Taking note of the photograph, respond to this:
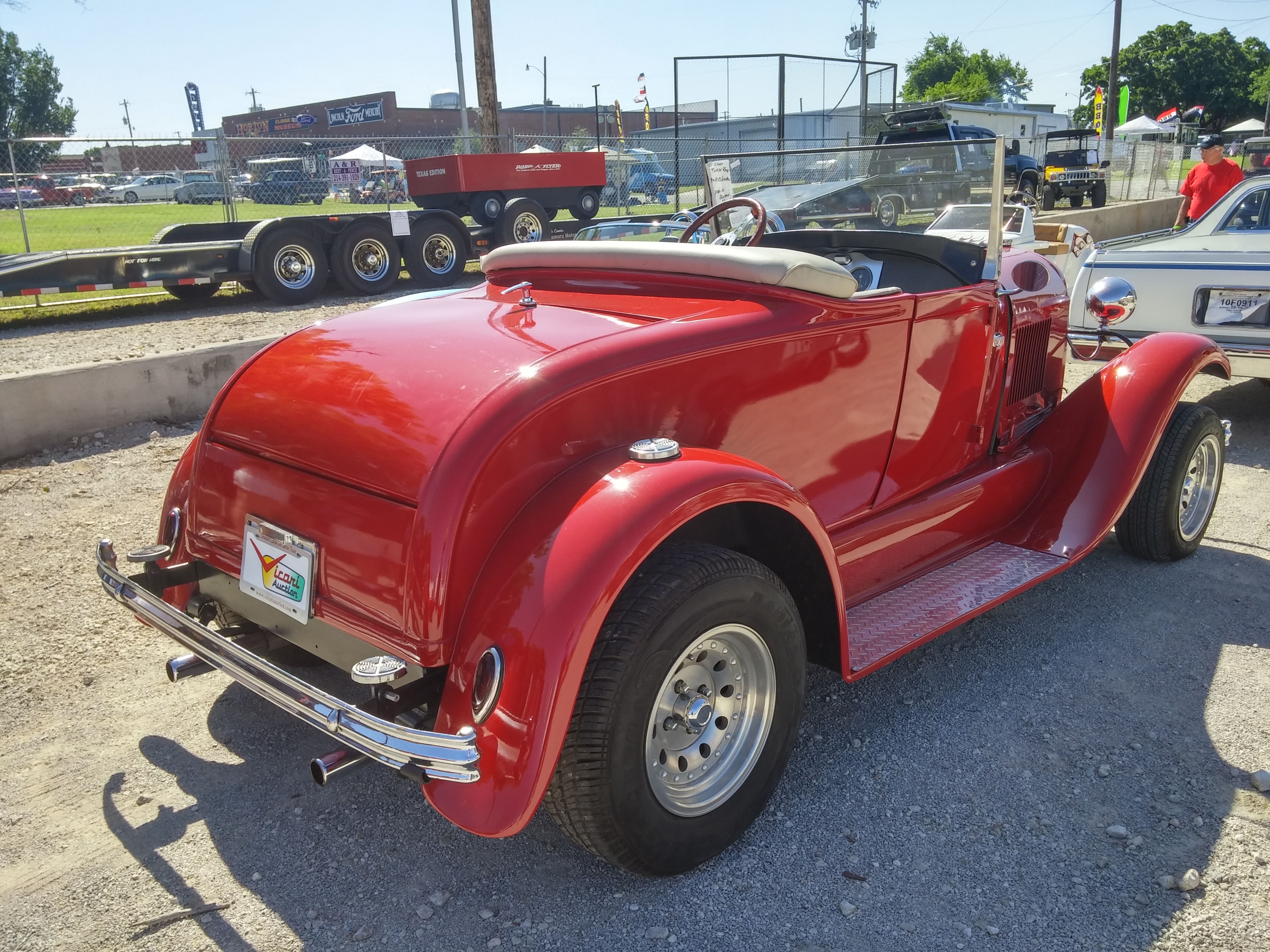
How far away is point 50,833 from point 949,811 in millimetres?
2456

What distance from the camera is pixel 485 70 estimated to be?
53.0 feet

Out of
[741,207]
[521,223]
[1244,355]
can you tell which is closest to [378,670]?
[741,207]

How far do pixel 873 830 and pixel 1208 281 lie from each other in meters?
4.87

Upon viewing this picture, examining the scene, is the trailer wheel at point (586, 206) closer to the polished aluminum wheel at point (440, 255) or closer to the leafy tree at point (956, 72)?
the polished aluminum wheel at point (440, 255)

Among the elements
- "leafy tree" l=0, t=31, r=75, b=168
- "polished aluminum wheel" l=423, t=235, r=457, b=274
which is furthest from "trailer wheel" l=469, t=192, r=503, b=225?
"leafy tree" l=0, t=31, r=75, b=168

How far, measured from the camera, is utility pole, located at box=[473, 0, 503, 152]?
1585cm

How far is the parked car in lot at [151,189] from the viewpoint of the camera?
29.5m

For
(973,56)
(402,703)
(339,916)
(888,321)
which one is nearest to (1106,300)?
(888,321)

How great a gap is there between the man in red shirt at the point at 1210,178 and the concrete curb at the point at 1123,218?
2.58m

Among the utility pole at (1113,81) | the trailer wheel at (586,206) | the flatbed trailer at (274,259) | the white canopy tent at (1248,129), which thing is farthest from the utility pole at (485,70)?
the white canopy tent at (1248,129)

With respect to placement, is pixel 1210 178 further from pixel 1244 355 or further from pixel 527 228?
pixel 527 228

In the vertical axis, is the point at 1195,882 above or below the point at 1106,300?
below

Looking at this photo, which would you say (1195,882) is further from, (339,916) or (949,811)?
(339,916)

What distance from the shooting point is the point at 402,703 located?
2.08 m
